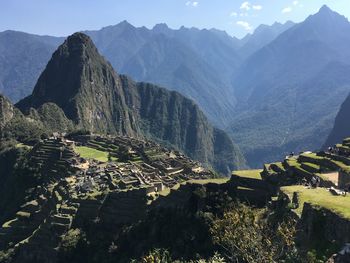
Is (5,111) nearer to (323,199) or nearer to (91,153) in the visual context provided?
(91,153)

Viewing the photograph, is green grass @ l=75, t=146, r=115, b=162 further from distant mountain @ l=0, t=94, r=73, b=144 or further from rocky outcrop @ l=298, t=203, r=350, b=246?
rocky outcrop @ l=298, t=203, r=350, b=246

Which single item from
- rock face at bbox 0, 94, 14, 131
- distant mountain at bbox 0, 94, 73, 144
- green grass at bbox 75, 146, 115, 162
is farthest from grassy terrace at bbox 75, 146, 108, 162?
rock face at bbox 0, 94, 14, 131

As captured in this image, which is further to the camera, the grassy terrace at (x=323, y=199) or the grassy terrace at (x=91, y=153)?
the grassy terrace at (x=91, y=153)

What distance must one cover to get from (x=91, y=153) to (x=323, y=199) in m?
83.8

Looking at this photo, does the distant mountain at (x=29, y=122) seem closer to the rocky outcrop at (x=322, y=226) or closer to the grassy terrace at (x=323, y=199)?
the grassy terrace at (x=323, y=199)

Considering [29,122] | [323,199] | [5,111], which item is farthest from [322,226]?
[5,111]

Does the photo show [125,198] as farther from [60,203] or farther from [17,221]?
[17,221]

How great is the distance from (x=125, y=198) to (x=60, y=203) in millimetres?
12295

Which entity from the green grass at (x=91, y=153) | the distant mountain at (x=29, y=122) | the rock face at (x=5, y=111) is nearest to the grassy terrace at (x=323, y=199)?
the green grass at (x=91, y=153)

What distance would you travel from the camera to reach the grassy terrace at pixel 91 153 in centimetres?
10249

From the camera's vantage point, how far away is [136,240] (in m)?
52.6

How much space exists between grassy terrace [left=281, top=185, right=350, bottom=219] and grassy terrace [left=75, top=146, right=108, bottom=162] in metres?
68.6

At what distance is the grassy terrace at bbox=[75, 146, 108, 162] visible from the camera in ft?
336

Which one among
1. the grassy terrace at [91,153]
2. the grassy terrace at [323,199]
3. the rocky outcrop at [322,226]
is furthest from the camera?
the grassy terrace at [91,153]
